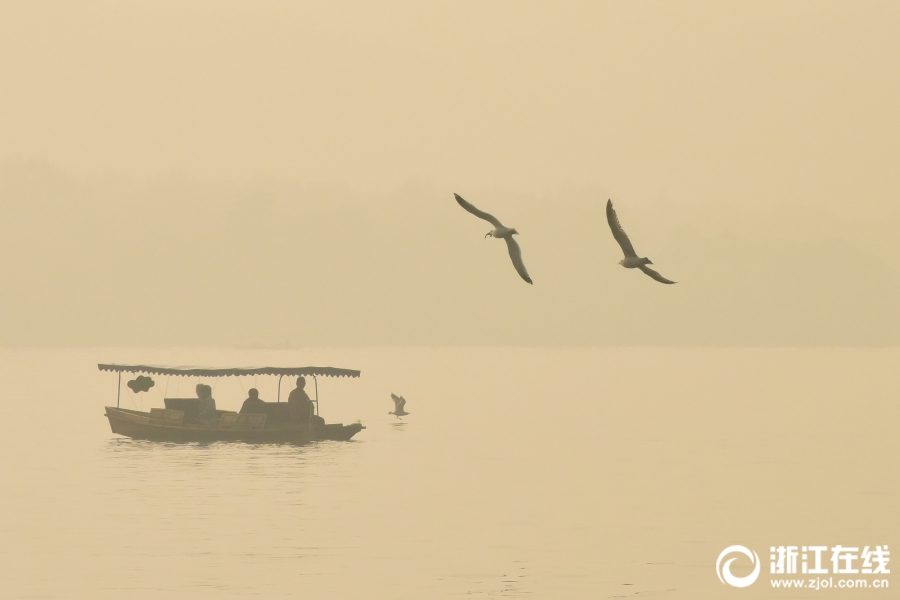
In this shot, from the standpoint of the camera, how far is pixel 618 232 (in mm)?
22141

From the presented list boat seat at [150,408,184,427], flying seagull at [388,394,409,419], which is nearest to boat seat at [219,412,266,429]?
boat seat at [150,408,184,427]

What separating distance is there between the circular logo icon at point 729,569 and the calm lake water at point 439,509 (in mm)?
288

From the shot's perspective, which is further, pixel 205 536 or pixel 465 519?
pixel 465 519

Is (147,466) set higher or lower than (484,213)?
lower

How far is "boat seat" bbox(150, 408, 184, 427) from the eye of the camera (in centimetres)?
5306

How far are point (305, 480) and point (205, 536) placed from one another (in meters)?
11.2

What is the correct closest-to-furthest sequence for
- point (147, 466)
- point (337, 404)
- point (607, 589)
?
point (607, 589) < point (147, 466) < point (337, 404)

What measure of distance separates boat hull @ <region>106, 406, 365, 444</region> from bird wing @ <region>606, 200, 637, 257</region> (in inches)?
1274

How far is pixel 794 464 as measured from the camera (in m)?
56.5

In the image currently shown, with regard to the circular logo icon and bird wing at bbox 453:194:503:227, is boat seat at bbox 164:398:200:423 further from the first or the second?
bird wing at bbox 453:194:503:227

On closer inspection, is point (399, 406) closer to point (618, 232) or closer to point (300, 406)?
point (300, 406)

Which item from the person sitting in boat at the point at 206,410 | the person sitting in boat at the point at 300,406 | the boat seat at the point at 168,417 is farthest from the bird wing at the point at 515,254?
the boat seat at the point at 168,417

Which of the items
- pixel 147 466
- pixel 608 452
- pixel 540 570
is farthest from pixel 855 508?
pixel 147 466

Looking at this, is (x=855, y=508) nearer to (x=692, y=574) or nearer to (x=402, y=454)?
(x=692, y=574)
